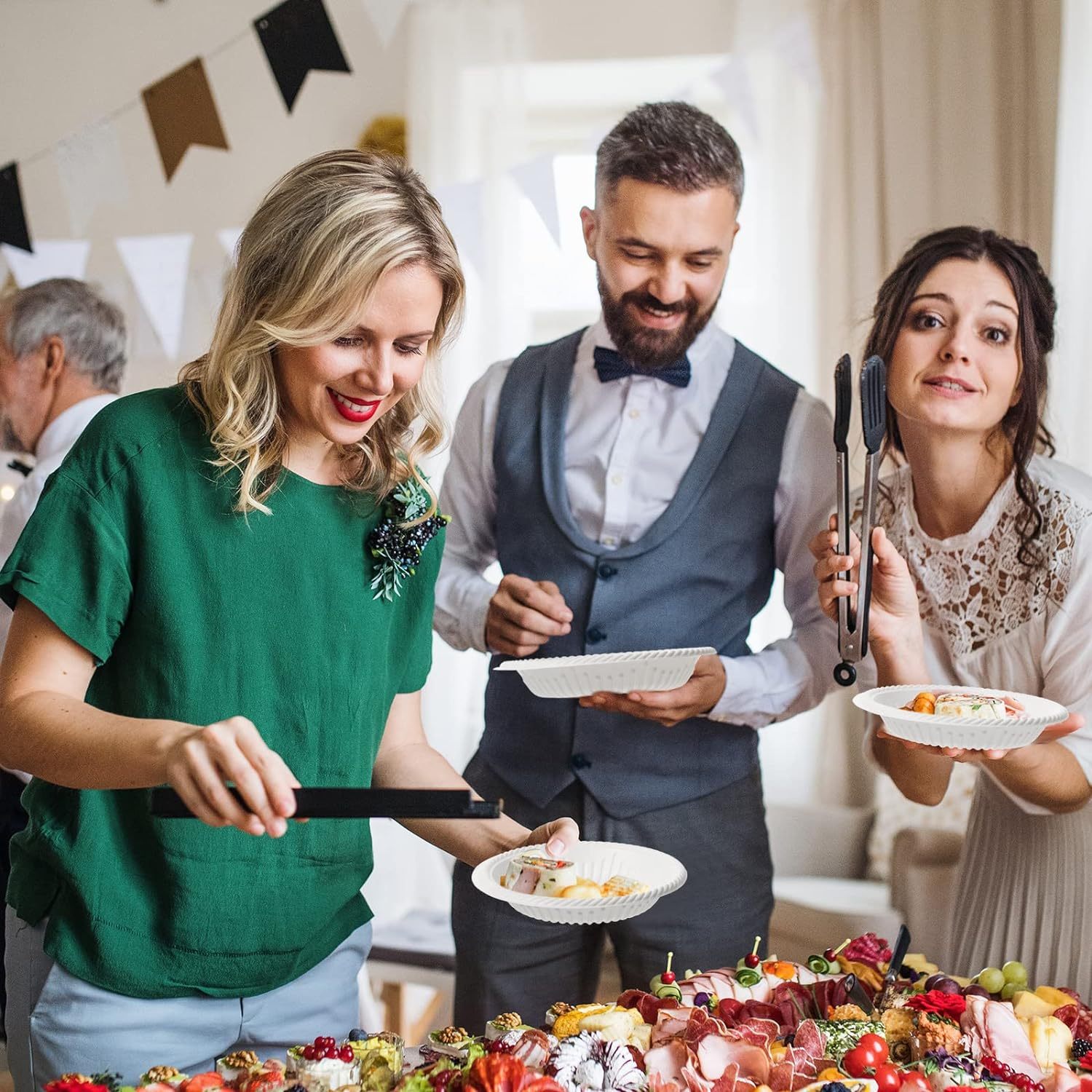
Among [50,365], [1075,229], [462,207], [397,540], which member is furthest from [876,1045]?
[462,207]

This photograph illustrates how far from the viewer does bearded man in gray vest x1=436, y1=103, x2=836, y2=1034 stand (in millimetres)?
1921

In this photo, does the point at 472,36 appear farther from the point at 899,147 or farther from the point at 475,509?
the point at 475,509

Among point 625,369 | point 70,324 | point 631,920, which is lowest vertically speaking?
point 631,920

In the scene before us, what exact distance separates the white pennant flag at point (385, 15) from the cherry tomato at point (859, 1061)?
3410 millimetres

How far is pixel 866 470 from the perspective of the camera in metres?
1.59

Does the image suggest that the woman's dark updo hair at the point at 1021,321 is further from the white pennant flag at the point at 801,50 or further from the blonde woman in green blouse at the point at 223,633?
the white pennant flag at the point at 801,50

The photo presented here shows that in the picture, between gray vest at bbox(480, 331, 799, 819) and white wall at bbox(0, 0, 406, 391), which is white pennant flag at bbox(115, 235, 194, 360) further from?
gray vest at bbox(480, 331, 799, 819)

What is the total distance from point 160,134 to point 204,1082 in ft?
9.20

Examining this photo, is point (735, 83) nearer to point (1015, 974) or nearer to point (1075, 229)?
point (1075, 229)

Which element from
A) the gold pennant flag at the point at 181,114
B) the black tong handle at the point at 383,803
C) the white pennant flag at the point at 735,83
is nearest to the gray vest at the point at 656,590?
the black tong handle at the point at 383,803

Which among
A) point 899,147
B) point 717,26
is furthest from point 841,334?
point 717,26

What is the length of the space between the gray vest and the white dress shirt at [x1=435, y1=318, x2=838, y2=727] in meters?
0.04

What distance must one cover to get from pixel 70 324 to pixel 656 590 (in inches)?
61.8

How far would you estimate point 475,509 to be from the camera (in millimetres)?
2152
